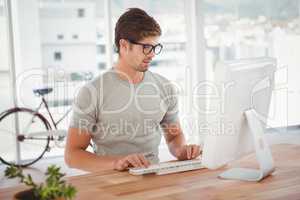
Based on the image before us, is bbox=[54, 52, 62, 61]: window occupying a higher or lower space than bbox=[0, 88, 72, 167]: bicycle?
higher

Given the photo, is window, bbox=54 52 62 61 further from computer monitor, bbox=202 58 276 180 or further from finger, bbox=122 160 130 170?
computer monitor, bbox=202 58 276 180

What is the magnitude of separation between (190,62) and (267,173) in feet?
13.2

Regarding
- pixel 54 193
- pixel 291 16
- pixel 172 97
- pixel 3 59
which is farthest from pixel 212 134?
pixel 291 16

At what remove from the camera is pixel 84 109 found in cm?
200

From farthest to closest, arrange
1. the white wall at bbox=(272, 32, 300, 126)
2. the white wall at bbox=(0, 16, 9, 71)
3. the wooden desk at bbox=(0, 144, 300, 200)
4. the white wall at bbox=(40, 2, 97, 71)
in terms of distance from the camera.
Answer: the white wall at bbox=(272, 32, 300, 126) → the white wall at bbox=(40, 2, 97, 71) → the white wall at bbox=(0, 16, 9, 71) → the wooden desk at bbox=(0, 144, 300, 200)

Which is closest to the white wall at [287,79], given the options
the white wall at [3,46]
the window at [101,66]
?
the window at [101,66]

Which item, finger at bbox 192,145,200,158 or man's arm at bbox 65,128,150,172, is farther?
finger at bbox 192,145,200,158

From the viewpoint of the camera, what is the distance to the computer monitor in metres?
1.45

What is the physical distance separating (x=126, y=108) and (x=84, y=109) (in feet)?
0.71

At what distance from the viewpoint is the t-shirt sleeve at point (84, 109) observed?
197cm

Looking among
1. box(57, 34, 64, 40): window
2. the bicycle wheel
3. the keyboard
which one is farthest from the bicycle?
the keyboard

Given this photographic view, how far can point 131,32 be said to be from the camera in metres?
2.02

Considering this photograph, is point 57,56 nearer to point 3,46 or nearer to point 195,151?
point 3,46

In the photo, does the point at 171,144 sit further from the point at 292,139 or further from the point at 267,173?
the point at 292,139
